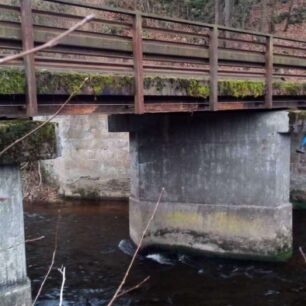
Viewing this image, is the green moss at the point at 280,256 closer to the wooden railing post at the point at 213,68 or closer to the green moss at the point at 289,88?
the green moss at the point at 289,88

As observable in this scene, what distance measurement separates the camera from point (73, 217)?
625 inches

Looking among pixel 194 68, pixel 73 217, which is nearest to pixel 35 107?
pixel 194 68

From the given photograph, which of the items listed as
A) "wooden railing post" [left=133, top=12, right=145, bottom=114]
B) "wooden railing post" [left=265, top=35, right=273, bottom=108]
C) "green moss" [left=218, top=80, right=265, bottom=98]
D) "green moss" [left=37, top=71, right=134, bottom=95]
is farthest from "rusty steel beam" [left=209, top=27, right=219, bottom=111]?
"green moss" [left=37, top=71, right=134, bottom=95]

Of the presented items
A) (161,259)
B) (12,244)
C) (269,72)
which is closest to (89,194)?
(161,259)

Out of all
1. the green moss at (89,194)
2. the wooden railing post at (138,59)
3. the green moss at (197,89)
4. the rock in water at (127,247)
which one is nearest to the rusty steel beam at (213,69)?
the green moss at (197,89)

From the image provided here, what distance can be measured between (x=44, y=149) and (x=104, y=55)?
5.85ft

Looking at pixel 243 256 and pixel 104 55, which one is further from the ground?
pixel 104 55

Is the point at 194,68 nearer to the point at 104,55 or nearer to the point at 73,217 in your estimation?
the point at 104,55

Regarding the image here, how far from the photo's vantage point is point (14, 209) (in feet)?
18.4

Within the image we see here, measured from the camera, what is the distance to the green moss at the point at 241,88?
934cm

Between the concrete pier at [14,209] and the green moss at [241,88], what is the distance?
4.45m

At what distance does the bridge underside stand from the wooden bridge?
0.01 metres

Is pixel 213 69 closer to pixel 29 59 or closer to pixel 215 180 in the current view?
pixel 215 180

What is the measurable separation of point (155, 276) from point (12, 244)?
5377 millimetres
